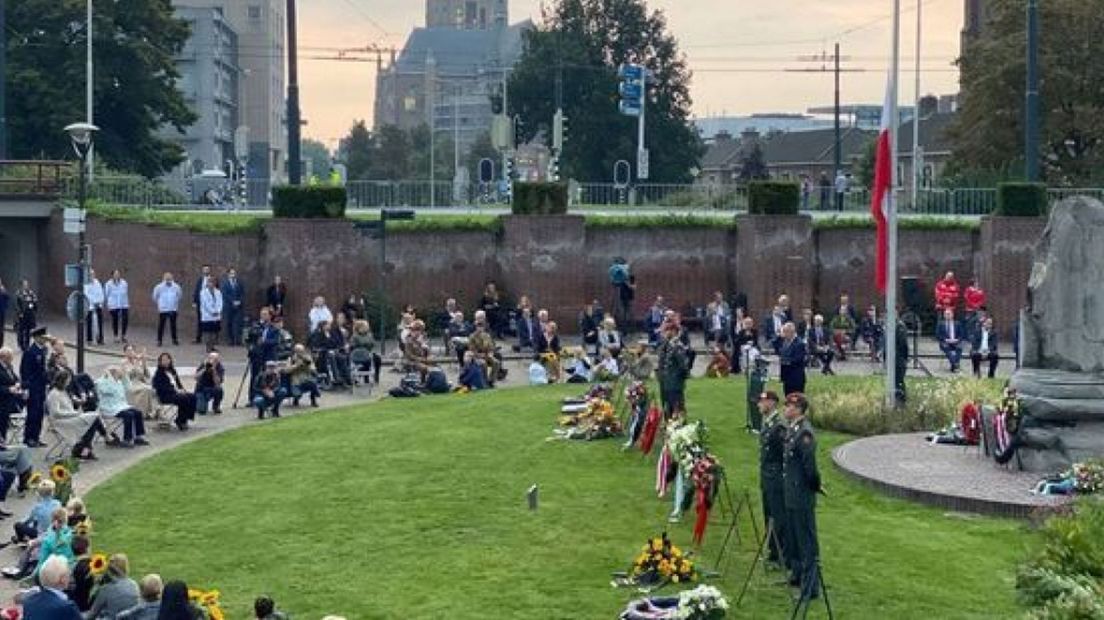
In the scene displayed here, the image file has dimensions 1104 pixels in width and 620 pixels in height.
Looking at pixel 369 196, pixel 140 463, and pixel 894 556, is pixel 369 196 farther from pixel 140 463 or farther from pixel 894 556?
pixel 894 556

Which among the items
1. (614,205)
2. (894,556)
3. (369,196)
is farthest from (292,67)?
(894,556)

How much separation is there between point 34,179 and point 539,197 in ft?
42.2

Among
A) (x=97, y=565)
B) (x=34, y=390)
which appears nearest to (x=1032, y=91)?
(x=34, y=390)

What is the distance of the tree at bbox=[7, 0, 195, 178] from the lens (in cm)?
5609

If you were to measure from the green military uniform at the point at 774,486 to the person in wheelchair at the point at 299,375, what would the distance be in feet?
48.2

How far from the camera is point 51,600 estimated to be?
46.4ft

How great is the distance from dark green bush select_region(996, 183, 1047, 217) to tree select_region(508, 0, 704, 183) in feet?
138

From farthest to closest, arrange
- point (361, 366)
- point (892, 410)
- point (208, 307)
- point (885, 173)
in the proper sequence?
point (208, 307) → point (361, 366) → point (885, 173) → point (892, 410)

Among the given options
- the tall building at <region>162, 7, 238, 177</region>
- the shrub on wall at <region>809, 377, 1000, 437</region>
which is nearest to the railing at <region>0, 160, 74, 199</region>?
the shrub on wall at <region>809, 377, 1000, 437</region>

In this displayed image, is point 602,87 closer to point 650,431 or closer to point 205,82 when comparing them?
point 205,82

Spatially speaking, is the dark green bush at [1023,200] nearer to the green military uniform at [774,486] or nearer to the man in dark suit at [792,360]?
the man in dark suit at [792,360]

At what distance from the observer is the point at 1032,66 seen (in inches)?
1628

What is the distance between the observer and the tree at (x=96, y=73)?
184 feet

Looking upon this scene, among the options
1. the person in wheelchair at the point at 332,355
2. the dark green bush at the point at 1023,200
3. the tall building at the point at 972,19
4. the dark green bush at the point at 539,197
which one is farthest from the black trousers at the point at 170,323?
the tall building at the point at 972,19
